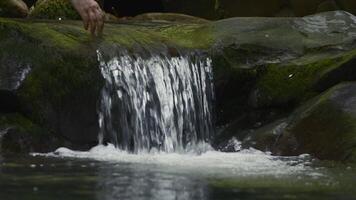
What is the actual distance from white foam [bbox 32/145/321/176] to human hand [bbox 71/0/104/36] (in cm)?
120

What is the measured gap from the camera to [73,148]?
749 cm

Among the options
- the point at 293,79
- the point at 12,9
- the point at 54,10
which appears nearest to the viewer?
the point at 293,79

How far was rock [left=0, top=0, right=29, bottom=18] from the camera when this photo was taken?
11969 millimetres

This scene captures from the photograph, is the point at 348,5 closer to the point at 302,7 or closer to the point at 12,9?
the point at 302,7

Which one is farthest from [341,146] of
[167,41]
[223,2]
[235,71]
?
[223,2]

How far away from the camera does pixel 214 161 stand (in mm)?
6621

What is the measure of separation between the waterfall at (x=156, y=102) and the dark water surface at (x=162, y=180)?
1.41 metres

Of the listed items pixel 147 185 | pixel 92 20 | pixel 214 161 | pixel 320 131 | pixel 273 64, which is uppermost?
pixel 92 20

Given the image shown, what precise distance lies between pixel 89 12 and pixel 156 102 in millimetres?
1798

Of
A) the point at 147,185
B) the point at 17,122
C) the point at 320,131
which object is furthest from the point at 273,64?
the point at 147,185

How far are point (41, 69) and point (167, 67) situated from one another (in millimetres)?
1575

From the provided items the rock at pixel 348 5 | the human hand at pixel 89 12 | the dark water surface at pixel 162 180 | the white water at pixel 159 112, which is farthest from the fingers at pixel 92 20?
the rock at pixel 348 5

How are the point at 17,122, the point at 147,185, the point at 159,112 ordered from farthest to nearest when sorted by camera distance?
1. the point at 159,112
2. the point at 17,122
3. the point at 147,185

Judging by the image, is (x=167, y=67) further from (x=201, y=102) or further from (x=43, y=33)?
(x=43, y=33)
